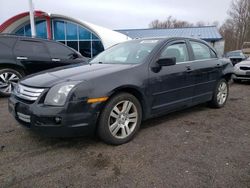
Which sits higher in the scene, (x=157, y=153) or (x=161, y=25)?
(x=161, y=25)

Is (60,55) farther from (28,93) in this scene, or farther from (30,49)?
(28,93)

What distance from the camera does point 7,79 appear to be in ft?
20.2

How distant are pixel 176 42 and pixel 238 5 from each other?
48.0 m

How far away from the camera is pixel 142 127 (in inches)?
158

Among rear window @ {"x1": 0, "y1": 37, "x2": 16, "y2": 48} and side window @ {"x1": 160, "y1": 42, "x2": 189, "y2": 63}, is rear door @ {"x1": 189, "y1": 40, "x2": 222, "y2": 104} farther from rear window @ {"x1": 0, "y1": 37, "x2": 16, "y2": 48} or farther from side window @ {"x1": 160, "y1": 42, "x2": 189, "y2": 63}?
rear window @ {"x1": 0, "y1": 37, "x2": 16, "y2": 48}

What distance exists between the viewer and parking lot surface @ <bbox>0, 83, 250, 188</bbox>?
8.00 feet

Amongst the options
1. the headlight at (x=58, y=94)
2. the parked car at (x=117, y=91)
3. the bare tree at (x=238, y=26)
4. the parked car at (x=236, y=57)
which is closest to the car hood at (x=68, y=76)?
the parked car at (x=117, y=91)

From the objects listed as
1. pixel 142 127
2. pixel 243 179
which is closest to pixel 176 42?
pixel 142 127

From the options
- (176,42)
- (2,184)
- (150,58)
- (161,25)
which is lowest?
(2,184)

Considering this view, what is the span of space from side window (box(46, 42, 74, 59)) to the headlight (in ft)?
14.3

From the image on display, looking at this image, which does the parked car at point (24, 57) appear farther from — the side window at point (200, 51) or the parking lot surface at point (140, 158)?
the side window at point (200, 51)

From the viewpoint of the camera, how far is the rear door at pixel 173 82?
3.66 m

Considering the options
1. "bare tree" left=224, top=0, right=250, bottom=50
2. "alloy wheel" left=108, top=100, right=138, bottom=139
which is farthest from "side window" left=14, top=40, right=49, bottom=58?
"bare tree" left=224, top=0, right=250, bottom=50

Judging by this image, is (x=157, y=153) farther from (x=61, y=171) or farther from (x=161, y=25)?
(x=161, y=25)
